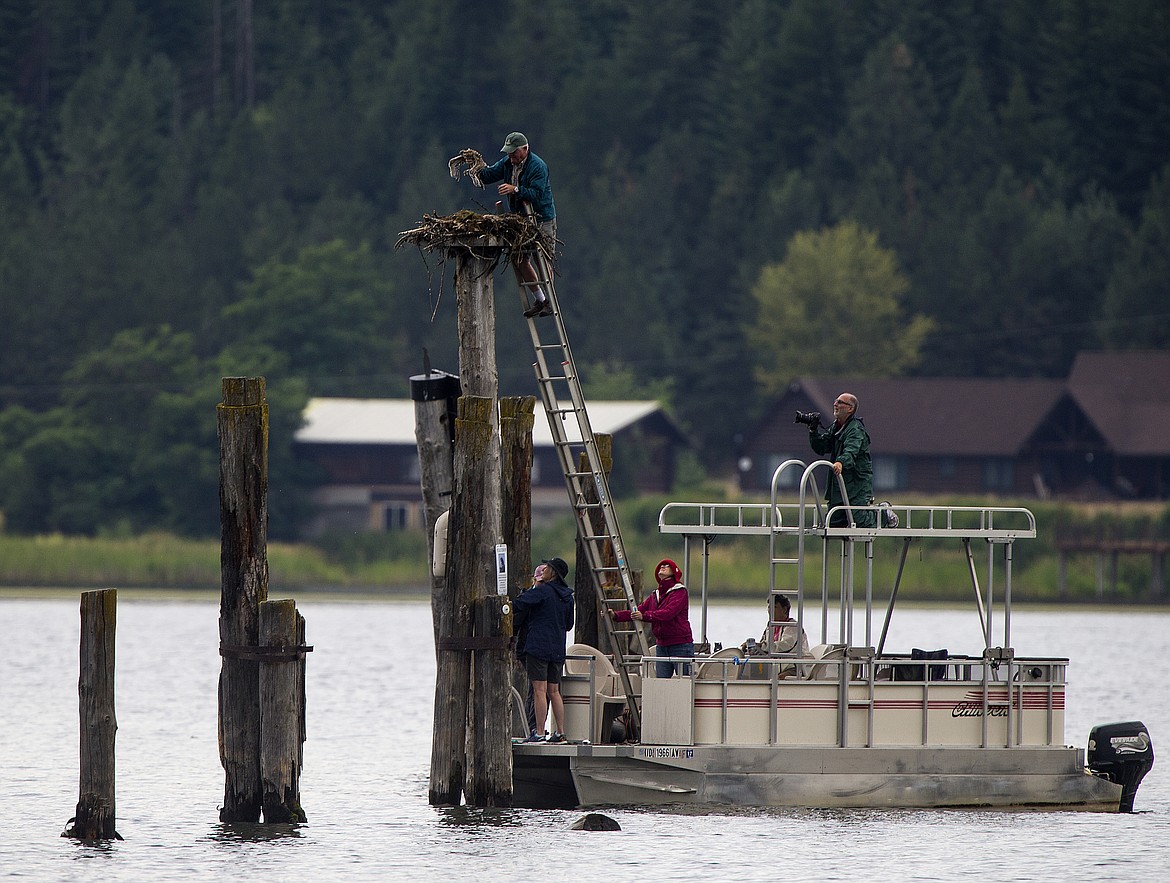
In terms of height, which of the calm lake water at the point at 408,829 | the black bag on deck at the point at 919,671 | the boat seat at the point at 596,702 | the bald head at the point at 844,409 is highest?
the bald head at the point at 844,409

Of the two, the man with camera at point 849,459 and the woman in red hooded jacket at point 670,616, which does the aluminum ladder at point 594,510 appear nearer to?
the woman in red hooded jacket at point 670,616

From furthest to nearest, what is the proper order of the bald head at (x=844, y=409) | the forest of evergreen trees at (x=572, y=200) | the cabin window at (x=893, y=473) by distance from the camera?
the forest of evergreen trees at (x=572, y=200)
the cabin window at (x=893, y=473)
the bald head at (x=844, y=409)

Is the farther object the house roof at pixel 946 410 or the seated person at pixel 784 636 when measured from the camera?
the house roof at pixel 946 410

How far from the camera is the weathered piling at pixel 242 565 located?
20750 millimetres

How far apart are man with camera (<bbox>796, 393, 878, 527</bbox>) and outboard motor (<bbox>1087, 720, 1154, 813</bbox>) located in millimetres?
4152

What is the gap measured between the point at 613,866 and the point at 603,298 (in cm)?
9018

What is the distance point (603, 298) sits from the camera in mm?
111000

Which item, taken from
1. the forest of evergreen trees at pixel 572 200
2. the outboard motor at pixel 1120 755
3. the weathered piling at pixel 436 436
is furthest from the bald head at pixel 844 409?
the forest of evergreen trees at pixel 572 200

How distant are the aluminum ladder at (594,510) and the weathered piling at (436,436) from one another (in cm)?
93

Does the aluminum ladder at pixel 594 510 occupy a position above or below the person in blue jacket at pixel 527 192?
below

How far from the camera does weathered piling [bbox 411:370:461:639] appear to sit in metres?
22.1

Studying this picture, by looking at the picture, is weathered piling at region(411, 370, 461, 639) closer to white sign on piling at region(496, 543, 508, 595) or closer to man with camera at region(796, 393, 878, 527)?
white sign on piling at region(496, 543, 508, 595)

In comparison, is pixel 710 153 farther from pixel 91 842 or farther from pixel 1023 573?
pixel 91 842

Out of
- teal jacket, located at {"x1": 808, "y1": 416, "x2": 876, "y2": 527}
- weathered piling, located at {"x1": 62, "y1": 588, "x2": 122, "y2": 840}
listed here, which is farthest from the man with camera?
weathered piling, located at {"x1": 62, "y1": 588, "x2": 122, "y2": 840}
